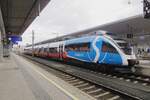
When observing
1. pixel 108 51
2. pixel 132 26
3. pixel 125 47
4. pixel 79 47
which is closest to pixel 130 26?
pixel 132 26

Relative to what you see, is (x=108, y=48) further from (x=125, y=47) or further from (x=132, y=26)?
(x=132, y=26)

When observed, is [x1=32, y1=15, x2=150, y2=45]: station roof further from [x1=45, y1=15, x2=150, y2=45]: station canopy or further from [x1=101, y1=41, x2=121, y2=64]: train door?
[x1=101, y1=41, x2=121, y2=64]: train door

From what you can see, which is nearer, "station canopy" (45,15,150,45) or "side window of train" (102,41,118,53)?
"side window of train" (102,41,118,53)

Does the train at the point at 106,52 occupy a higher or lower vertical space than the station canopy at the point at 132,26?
lower

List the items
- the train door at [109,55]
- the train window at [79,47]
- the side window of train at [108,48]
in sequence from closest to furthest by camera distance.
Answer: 1. the train door at [109,55]
2. the side window of train at [108,48]
3. the train window at [79,47]

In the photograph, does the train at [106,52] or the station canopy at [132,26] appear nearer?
the train at [106,52]

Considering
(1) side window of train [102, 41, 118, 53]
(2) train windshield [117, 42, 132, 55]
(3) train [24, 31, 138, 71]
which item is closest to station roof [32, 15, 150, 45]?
(3) train [24, 31, 138, 71]

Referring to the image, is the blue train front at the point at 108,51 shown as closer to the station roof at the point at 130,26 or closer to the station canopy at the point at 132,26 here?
the station canopy at the point at 132,26

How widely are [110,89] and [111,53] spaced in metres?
8.93

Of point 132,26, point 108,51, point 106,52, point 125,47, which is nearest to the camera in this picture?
point 125,47

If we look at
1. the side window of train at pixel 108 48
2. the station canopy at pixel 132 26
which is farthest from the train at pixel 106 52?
the station canopy at pixel 132 26

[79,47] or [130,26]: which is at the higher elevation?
[130,26]

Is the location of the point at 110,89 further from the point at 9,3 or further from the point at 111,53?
the point at 9,3

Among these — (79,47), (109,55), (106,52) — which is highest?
(79,47)
